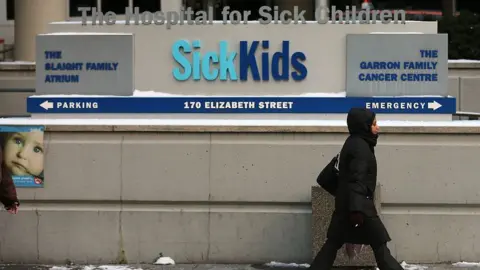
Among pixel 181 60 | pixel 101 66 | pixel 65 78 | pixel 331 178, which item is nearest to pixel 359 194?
pixel 331 178

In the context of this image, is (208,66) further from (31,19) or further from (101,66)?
(31,19)

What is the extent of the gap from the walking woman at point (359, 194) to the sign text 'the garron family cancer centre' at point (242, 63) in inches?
81.9

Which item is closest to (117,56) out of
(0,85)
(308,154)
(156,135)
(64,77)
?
(64,77)

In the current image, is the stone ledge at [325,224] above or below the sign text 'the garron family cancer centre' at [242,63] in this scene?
below

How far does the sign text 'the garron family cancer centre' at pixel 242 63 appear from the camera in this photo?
8539 mm

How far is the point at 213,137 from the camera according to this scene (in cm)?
797

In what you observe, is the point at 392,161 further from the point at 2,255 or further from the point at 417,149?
the point at 2,255

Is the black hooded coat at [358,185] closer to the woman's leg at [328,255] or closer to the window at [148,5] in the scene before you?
the woman's leg at [328,255]

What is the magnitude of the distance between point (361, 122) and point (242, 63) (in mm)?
2385

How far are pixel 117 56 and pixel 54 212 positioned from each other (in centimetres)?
184

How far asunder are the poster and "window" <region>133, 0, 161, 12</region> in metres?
12.0

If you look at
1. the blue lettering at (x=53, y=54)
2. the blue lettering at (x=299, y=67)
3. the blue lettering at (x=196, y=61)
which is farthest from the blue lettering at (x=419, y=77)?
the blue lettering at (x=53, y=54)

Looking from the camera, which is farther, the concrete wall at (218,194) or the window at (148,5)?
the window at (148,5)

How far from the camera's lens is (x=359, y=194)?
6.40m
